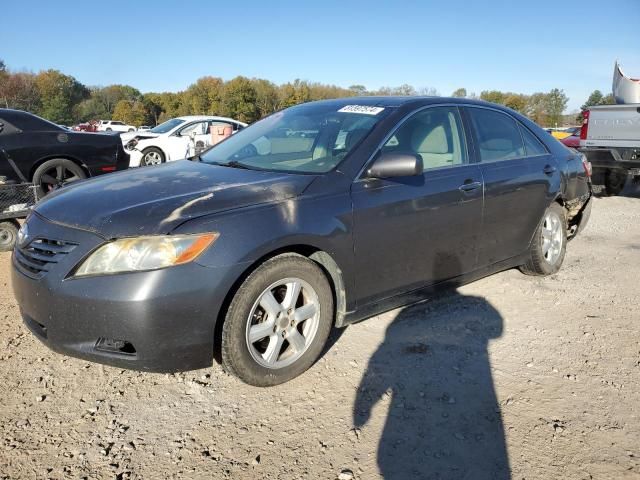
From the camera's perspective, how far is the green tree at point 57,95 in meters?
66.9

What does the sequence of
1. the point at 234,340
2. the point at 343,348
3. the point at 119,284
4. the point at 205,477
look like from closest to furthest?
the point at 205,477 → the point at 119,284 → the point at 234,340 → the point at 343,348

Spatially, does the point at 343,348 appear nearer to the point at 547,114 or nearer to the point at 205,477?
the point at 205,477

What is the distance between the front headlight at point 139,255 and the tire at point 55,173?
4691mm

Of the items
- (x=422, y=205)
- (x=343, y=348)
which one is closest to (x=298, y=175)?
(x=422, y=205)

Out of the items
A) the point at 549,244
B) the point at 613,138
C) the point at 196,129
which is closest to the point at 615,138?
the point at 613,138

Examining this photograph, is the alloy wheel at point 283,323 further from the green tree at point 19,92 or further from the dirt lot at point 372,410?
the green tree at point 19,92

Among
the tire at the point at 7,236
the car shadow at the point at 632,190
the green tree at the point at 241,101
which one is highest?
the green tree at the point at 241,101

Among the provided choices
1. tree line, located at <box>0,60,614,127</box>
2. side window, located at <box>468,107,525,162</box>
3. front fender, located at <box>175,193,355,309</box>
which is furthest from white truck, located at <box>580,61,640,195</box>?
tree line, located at <box>0,60,614,127</box>

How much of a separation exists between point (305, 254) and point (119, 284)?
3.29 ft

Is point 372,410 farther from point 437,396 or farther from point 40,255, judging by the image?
point 40,255

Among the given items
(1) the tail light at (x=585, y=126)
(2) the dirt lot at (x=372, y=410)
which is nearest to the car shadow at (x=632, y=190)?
(1) the tail light at (x=585, y=126)

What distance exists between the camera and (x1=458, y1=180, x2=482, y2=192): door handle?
11.4 feet

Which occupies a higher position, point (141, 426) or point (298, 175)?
point (298, 175)

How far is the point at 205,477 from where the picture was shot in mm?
2055
